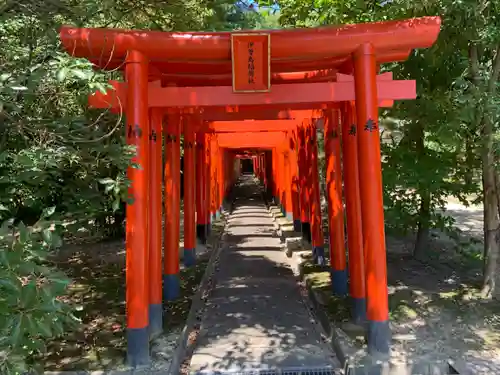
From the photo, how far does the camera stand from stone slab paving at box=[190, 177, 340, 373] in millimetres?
4750

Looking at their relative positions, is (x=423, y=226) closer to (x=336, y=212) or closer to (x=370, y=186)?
(x=336, y=212)

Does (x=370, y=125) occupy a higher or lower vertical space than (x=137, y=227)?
higher

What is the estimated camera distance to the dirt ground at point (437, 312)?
449cm

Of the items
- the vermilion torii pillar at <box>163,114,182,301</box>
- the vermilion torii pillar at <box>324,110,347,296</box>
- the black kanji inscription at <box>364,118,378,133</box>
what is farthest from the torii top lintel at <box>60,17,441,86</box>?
the vermilion torii pillar at <box>324,110,347,296</box>

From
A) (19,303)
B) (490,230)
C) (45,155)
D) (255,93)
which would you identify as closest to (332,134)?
(255,93)

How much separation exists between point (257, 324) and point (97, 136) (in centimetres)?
340

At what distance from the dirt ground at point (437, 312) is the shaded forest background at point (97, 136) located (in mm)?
434

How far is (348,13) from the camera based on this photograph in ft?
22.0

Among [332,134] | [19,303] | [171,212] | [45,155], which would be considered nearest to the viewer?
[19,303]

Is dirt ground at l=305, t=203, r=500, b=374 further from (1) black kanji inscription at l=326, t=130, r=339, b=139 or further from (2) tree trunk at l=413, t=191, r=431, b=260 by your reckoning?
(1) black kanji inscription at l=326, t=130, r=339, b=139

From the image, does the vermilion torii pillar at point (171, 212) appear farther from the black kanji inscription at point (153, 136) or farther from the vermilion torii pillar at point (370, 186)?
the vermilion torii pillar at point (370, 186)

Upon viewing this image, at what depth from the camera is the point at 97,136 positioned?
3.60 meters

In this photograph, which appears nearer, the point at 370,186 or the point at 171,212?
the point at 370,186

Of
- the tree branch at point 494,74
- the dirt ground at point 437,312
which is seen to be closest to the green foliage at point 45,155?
the dirt ground at point 437,312
